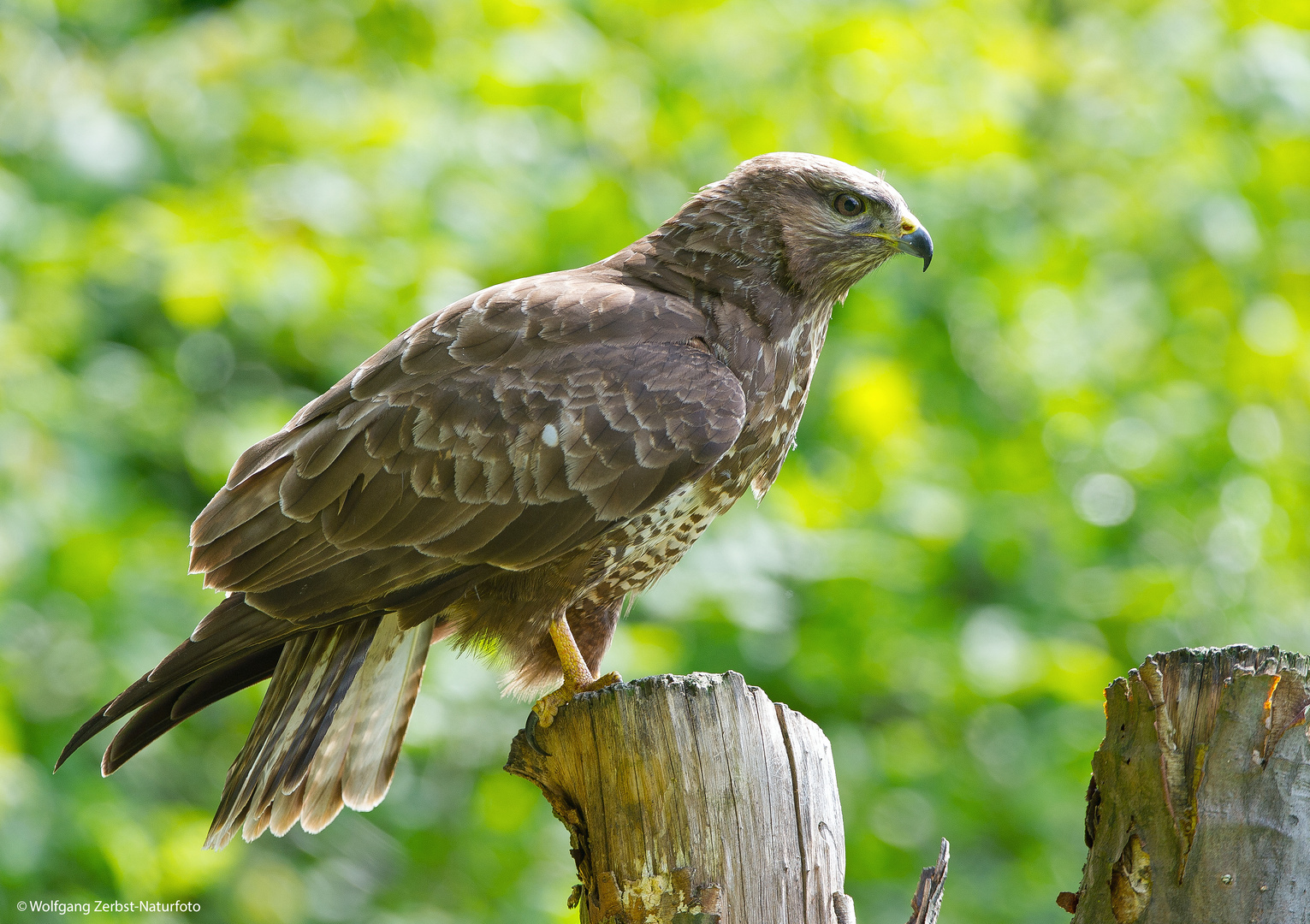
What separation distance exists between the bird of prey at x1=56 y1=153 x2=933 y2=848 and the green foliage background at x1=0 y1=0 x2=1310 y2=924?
1367mm

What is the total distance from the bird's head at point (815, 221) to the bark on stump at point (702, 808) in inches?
52.1

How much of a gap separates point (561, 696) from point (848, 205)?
1512 mm

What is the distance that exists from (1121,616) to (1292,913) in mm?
3831

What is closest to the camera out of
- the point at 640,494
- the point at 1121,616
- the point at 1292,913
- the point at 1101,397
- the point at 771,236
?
the point at 1292,913

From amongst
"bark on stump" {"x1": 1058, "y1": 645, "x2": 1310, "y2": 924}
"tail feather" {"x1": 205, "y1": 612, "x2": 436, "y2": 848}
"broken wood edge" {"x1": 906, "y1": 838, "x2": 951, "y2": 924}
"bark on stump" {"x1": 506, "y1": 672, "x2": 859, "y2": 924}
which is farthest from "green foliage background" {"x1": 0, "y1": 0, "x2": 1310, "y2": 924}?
"bark on stump" {"x1": 1058, "y1": 645, "x2": 1310, "y2": 924}

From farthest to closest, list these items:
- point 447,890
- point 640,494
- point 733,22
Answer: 1. point 733,22
2. point 447,890
3. point 640,494

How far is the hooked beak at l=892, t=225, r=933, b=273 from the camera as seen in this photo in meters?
3.40

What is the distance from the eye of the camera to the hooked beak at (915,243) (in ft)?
11.1

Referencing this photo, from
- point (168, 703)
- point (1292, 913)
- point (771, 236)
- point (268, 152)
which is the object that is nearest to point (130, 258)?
point (268, 152)

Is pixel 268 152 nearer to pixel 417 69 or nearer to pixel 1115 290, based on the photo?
pixel 417 69

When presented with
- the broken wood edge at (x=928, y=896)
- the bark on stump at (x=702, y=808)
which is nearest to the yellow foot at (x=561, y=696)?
the bark on stump at (x=702, y=808)

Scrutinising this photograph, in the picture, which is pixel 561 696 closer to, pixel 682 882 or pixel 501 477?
pixel 501 477

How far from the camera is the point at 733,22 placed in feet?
21.5

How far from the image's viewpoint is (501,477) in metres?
2.98
